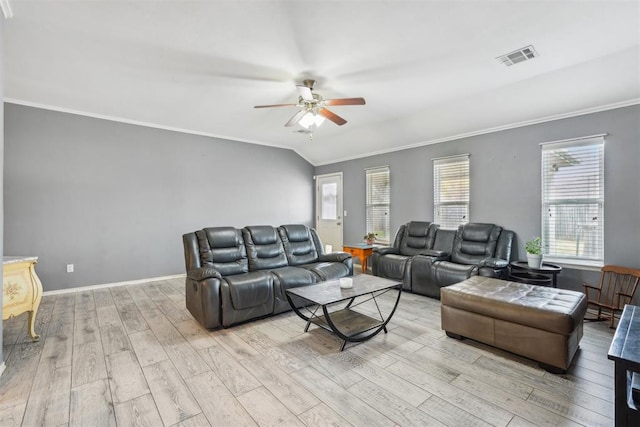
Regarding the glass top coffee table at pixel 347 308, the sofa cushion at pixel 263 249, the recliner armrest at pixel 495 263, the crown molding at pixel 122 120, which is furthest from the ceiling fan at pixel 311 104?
the crown molding at pixel 122 120

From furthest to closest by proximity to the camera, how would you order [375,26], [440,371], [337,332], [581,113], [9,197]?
[9,197], [581,113], [337,332], [375,26], [440,371]

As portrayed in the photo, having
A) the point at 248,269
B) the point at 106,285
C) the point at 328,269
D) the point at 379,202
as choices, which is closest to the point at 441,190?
the point at 379,202

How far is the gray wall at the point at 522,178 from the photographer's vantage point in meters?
3.41

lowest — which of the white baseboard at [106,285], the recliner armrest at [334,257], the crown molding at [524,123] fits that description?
the white baseboard at [106,285]

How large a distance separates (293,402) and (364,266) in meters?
3.88

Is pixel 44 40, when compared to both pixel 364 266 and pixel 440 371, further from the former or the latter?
pixel 364 266

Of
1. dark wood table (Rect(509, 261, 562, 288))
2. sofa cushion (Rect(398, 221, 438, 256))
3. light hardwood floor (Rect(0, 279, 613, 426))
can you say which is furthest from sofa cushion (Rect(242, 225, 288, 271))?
dark wood table (Rect(509, 261, 562, 288))

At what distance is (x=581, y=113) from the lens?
3717 mm

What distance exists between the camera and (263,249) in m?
3.98

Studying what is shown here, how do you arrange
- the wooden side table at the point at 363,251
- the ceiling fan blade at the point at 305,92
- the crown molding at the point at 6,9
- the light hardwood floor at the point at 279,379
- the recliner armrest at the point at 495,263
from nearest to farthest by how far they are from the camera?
the light hardwood floor at the point at 279,379 → the crown molding at the point at 6,9 → the ceiling fan blade at the point at 305,92 → the recliner armrest at the point at 495,263 → the wooden side table at the point at 363,251

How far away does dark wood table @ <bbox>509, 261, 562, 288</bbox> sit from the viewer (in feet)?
11.4

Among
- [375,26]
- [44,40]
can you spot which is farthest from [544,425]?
[44,40]

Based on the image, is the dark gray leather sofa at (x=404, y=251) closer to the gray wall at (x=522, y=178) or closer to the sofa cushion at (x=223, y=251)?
the gray wall at (x=522, y=178)

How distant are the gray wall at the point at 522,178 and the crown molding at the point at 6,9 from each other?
5.33m
